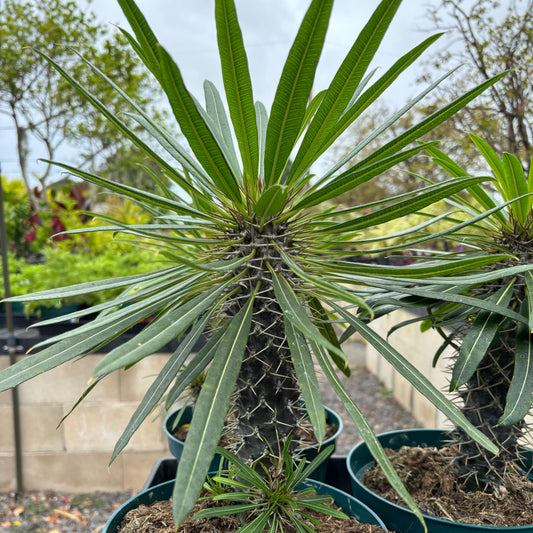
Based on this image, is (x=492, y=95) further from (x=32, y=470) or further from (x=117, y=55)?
(x=117, y=55)

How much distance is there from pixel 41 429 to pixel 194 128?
6.88ft

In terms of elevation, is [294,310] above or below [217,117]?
below

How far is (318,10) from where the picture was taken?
0.51 meters

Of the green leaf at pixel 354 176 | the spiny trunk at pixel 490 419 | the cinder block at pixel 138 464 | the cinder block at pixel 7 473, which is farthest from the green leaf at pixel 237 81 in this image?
the cinder block at pixel 7 473

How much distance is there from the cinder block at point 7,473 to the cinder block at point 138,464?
556 mm

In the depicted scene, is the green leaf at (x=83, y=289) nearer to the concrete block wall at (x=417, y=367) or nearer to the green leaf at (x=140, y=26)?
the green leaf at (x=140, y=26)

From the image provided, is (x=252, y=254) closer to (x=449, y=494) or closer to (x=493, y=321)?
(x=493, y=321)

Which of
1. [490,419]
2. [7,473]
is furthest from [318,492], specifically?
[7,473]

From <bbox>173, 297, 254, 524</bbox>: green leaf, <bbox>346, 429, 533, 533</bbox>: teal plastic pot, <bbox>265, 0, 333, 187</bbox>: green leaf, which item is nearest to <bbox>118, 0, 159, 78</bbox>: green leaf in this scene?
<bbox>265, 0, 333, 187</bbox>: green leaf

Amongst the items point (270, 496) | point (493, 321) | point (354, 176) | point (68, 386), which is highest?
point (354, 176)

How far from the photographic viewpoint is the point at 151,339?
53cm

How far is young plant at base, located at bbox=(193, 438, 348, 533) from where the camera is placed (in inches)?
28.2

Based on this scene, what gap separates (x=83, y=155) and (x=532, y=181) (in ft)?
30.5

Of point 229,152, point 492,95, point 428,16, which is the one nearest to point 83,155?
point 428,16
